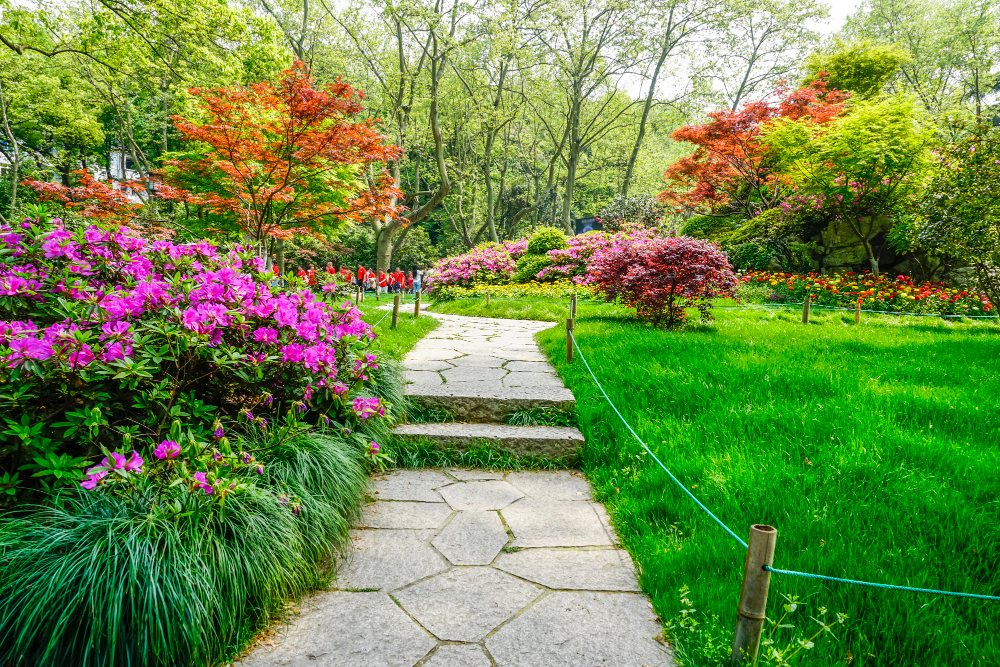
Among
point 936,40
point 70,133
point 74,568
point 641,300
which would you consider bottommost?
point 74,568

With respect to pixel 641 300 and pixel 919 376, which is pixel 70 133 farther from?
pixel 919 376

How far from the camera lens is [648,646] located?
1663 mm

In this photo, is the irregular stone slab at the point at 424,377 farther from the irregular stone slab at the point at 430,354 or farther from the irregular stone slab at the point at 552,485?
the irregular stone slab at the point at 552,485

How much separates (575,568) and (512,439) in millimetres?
1237

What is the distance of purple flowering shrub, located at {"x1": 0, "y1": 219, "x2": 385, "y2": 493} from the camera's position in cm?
175

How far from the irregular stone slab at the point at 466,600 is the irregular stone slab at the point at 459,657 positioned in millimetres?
40

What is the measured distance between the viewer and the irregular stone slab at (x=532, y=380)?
4.13 m

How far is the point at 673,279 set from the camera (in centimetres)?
568

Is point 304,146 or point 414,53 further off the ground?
point 414,53

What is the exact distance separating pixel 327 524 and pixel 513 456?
1.43 m

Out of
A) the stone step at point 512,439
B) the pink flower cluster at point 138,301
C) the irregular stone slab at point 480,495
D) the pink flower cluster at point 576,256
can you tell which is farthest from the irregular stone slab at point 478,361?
the pink flower cluster at point 576,256

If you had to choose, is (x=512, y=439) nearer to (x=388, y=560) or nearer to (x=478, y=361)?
(x=388, y=560)

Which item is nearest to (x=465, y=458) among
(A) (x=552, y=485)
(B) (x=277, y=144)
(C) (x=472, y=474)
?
(C) (x=472, y=474)

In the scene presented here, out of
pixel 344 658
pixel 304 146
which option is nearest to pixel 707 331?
pixel 344 658
